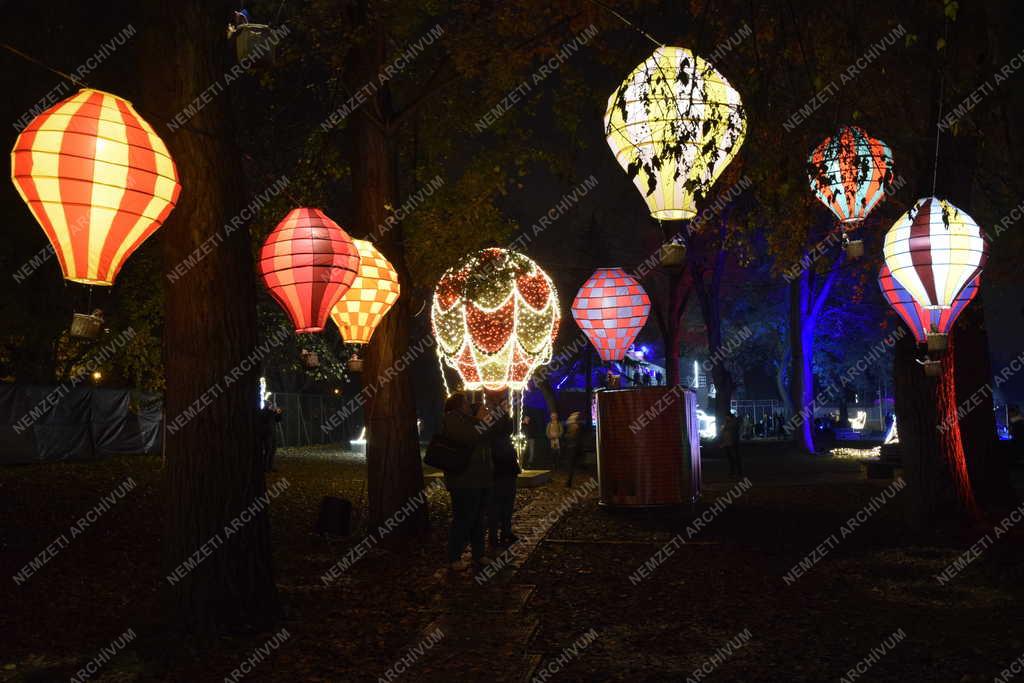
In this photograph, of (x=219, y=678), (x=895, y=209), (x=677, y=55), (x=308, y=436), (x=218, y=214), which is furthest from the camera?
(x=308, y=436)

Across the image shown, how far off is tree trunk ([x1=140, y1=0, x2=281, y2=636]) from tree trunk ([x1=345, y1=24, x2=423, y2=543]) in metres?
3.99

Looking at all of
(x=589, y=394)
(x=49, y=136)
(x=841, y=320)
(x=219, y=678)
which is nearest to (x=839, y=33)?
(x=49, y=136)

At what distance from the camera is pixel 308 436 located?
135 ft

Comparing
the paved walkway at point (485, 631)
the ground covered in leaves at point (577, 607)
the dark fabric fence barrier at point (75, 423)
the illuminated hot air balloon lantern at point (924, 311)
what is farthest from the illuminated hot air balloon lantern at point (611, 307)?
the dark fabric fence barrier at point (75, 423)

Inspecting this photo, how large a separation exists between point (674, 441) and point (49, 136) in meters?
10.4

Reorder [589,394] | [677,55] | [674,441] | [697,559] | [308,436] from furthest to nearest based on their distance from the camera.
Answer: [308,436], [589,394], [674,441], [697,559], [677,55]

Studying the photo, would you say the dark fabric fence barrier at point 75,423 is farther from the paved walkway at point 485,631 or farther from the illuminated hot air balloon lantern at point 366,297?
the paved walkway at point 485,631

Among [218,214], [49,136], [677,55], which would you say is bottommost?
[218,214]

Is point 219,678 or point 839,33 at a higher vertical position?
point 839,33

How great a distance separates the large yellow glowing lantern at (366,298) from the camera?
34.2 feet

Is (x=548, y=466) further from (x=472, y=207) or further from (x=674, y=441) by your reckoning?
(x=472, y=207)

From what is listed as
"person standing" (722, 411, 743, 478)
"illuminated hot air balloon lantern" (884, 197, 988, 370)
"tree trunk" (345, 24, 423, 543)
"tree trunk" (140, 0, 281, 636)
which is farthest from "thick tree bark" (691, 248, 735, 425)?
"tree trunk" (140, 0, 281, 636)

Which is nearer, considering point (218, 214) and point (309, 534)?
point (218, 214)

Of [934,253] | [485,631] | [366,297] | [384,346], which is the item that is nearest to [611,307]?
[384,346]
